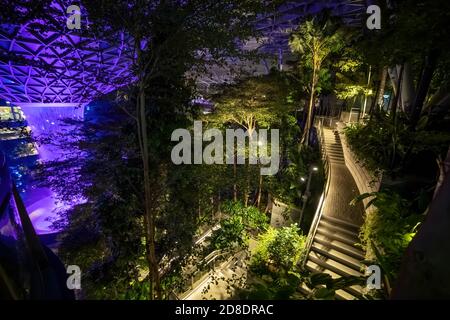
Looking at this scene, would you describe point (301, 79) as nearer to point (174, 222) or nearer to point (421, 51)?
point (421, 51)

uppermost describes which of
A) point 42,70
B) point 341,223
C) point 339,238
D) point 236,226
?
point 42,70

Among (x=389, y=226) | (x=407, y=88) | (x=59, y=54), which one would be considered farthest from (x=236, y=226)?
(x=59, y=54)

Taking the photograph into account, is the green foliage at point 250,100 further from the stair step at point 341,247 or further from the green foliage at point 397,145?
the stair step at point 341,247

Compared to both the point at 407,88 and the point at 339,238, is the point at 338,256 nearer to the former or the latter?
the point at 339,238

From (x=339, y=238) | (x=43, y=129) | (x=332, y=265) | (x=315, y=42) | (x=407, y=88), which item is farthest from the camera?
(x=43, y=129)

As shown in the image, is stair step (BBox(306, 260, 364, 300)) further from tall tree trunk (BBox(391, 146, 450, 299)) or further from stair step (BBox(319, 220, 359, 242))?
tall tree trunk (BBox(391, 146, 450, 299))

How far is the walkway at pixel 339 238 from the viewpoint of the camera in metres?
7.05

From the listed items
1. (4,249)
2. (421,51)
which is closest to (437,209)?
(4,249)

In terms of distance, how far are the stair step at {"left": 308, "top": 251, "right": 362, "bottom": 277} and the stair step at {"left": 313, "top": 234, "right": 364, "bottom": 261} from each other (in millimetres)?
468

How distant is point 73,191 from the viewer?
6906 millimetres

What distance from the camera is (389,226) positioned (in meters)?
5.16

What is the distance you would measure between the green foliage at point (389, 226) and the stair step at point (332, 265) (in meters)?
1.07

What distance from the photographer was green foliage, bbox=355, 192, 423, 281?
445 centimetres

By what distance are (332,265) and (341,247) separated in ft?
2.61
